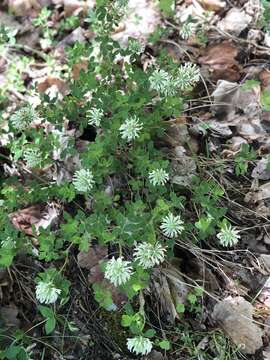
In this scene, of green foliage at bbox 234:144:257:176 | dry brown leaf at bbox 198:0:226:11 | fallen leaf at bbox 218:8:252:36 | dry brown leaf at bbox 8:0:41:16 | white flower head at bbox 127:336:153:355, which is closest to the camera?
white flower head at bbox 127:336:153:355

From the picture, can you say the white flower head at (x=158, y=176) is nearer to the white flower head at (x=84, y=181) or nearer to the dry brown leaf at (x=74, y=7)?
the white flower head at (x=84, y=181)

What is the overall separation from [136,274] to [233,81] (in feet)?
4.55

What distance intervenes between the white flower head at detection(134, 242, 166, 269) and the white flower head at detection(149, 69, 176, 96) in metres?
0.75

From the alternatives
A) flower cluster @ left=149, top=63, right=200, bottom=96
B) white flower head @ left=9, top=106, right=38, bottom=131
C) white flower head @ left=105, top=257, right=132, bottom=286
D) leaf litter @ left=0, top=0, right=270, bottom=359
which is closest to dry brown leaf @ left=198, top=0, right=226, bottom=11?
leaf litter @ left=0, top=0, right=270, bottom=359

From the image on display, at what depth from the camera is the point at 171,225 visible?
2.13 metres

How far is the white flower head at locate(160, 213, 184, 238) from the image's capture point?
83.8 inches

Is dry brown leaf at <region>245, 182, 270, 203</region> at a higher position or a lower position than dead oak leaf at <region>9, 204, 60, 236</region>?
higher

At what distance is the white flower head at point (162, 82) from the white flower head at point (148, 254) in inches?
29.5

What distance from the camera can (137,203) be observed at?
220 centimetres

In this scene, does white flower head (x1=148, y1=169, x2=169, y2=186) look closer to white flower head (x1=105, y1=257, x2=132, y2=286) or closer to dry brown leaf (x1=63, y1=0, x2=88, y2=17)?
white flower head (x1=105, y1=257, x2=132, y2=286)

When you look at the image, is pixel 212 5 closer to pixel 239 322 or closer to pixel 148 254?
pixel 148 254

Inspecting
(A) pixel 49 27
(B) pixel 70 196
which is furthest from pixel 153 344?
(A) pixel 49 27

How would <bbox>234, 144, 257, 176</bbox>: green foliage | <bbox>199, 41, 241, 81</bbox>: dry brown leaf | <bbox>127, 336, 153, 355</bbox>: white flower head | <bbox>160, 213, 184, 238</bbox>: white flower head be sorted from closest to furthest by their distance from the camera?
1. <bbox>127, 336, 153, 355</bbox>: white flower head
2. <bbox>160, 213, 184, 238</bbox>: white flower head
3. <bbox>234, 144, 257, 176</bbox>: green foliage
4. <bbox>199, 41, 241, 81</bbox>: dry brown leaf

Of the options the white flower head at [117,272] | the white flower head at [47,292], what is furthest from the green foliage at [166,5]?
the white flower head at [47,292]
